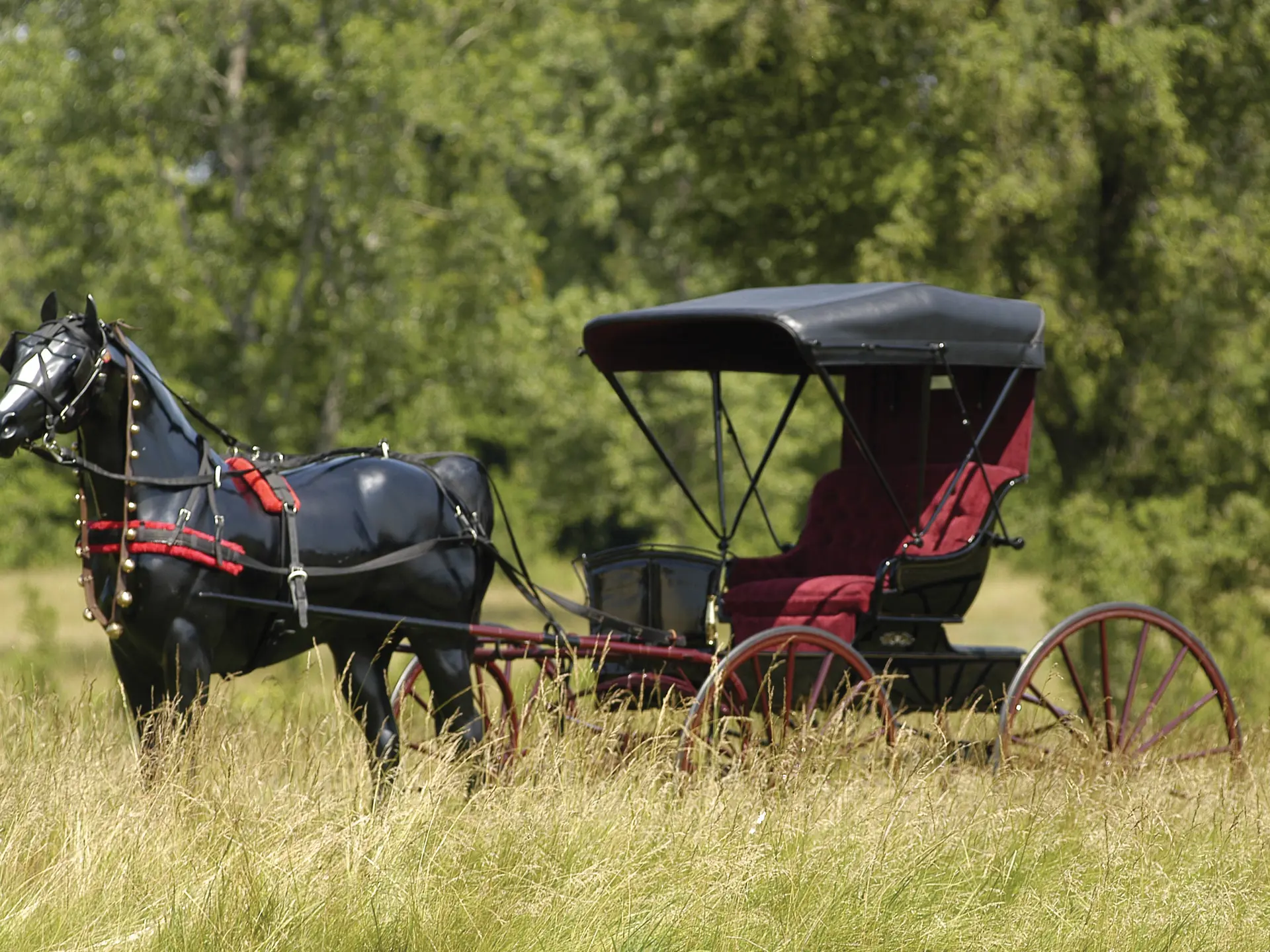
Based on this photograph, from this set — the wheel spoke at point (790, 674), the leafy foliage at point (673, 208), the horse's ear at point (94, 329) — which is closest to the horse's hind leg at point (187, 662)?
the horse's ear at point (94, 329)

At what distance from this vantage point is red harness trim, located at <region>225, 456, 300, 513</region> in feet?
24.0

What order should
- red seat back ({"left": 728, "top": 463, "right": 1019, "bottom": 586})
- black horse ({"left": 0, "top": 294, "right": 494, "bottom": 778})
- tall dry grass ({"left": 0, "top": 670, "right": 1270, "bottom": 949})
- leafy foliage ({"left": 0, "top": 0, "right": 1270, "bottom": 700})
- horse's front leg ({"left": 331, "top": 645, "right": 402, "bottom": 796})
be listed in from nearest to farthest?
tall dry grass ({"left": 0, "top": 670, "right": 1270, "bottom": 949}) < black horse ({"left": 0, "top": 294, "right": 494, "bottom": 778}) < horse's front leg ({"left": 331, "top": 645, "right": 402, "bottom": 796}) < red seat back ({"left": 728, "top": 463, "right": 1019, "bottom": 586}) < leafy foliage ({"left": 0, "top": 0, "right": 1270, "bottom": 700})

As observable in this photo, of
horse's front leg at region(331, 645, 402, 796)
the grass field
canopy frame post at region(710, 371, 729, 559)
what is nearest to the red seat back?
canopy frame post at region(710, 371, 729, 559)

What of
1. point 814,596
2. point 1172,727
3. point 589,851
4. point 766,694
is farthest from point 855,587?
point 589,851

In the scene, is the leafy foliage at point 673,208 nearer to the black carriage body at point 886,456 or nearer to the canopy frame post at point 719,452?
the black carriage body at point 886,456

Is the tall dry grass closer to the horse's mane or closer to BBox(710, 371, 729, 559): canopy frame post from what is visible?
the horse's mane

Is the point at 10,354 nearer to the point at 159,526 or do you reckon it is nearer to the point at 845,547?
the point at 159,526

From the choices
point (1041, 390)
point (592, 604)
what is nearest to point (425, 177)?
point (1041, 390)

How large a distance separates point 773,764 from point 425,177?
16835 millimetres

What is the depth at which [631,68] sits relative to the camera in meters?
32.5

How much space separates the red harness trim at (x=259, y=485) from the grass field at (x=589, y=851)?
80cm

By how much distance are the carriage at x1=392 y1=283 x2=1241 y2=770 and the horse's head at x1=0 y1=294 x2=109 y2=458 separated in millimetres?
1649

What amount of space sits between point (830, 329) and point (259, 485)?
248 centimetres

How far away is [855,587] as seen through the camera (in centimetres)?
805
